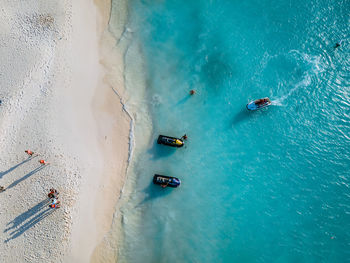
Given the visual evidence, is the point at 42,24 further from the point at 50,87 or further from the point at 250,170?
the point at 250,170

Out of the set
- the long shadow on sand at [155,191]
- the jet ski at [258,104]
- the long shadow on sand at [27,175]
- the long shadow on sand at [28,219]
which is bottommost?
the long shadow on sand at [28,219]

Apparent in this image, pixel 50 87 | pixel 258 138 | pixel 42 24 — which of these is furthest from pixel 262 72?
pixel 42 24

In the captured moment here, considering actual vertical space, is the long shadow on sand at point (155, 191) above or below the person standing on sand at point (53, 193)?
above

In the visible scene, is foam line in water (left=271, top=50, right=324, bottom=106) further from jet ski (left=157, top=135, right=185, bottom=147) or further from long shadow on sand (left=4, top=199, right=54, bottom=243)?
long shadow on sand (left=4, top=199, right=54, bottom=243)

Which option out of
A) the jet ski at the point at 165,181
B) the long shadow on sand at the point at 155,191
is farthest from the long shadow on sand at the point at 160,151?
the long shadow on sand at the point at 155,191

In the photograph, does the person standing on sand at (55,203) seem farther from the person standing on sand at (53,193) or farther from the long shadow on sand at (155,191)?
the long shadow on sand at (155,191)
